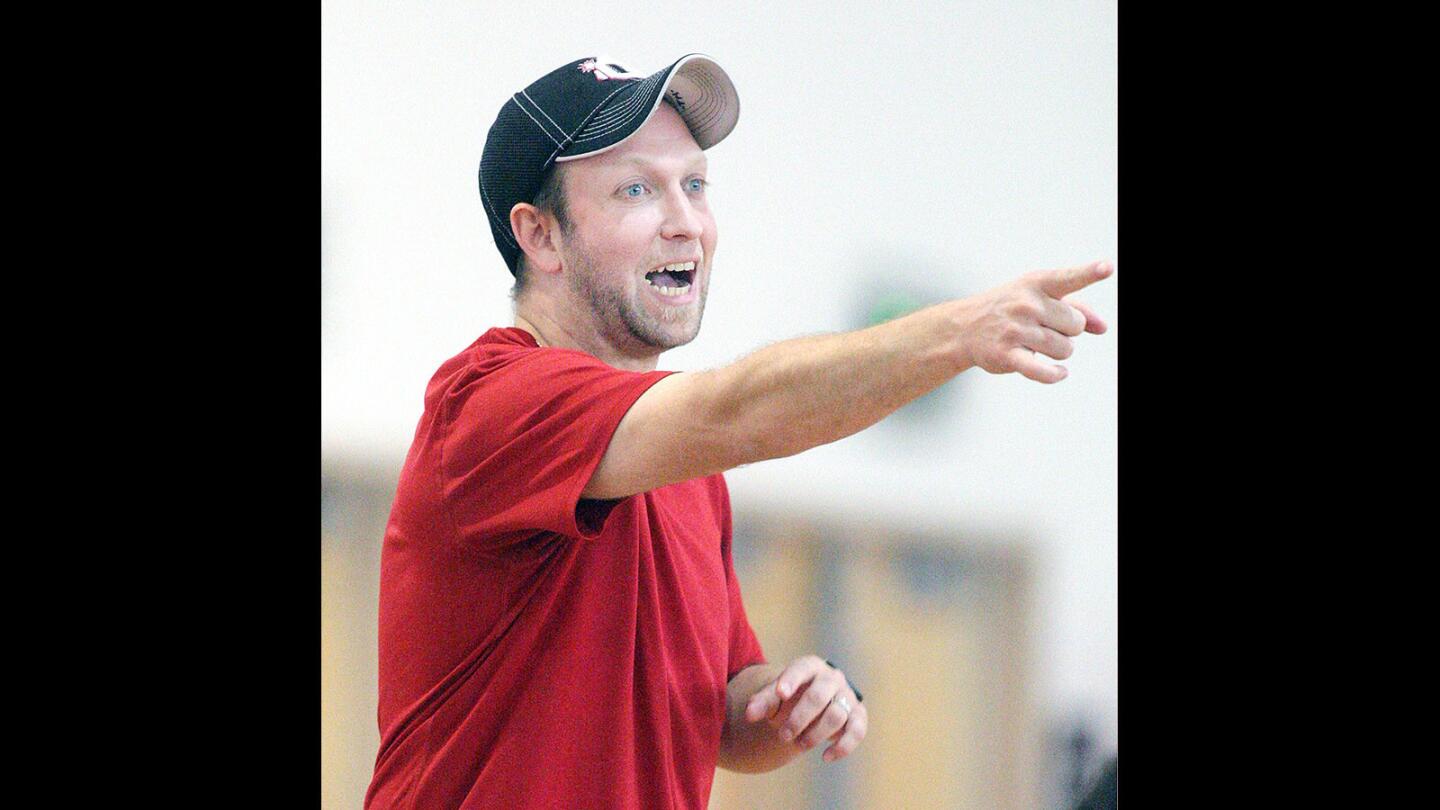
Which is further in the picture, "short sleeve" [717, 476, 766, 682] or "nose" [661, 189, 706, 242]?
"short sleeve" [717, 476, 766, 682]

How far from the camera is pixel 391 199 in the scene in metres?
2.40

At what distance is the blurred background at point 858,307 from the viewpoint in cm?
239

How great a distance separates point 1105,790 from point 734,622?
702 millimetres

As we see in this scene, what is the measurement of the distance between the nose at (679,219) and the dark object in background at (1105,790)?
1.09 meters

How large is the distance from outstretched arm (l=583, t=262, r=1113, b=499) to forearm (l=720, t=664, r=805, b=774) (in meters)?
0.57

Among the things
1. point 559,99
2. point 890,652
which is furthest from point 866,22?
point 890,652

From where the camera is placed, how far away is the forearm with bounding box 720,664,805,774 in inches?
89.7

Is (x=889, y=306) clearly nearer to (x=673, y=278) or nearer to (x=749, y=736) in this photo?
(x=673, y=278)

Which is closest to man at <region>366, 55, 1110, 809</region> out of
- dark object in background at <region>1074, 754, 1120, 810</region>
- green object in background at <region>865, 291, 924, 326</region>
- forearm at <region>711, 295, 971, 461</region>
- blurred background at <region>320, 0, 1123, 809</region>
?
forearm at <region>711, 295, 971, 461</region>

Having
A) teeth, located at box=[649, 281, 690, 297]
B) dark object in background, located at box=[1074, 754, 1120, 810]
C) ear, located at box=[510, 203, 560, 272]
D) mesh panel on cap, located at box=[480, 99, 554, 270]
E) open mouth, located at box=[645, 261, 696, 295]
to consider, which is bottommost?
dark object in background, located at box=[1074, 754, 1120, 810]

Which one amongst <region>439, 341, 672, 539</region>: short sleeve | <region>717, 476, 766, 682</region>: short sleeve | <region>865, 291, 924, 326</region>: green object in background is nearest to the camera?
<region>439, 341, 672, 539</region>: short sleeve

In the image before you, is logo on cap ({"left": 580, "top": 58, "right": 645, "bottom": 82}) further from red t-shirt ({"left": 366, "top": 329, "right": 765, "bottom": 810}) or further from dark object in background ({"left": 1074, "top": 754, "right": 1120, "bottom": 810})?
dark object in background ({"left": 1074, "top": 754, "right": 1120, "bottom": 810})

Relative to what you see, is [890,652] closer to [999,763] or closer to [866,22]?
[999,763]

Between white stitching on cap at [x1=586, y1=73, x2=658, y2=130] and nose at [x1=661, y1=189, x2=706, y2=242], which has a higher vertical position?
white stitching on cap at [x1=586, y1=73, x2=658, y2=130]
